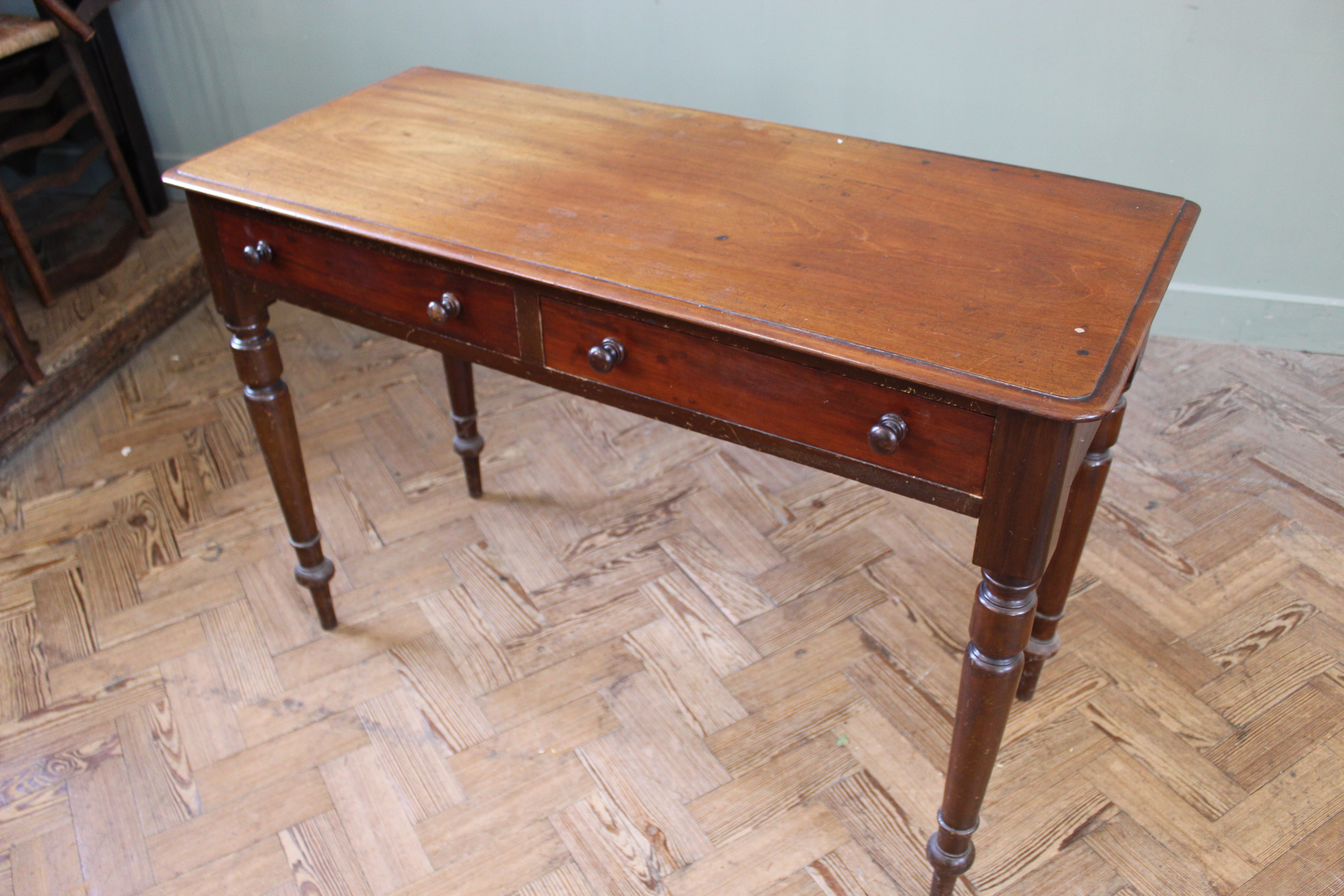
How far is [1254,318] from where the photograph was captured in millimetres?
2617

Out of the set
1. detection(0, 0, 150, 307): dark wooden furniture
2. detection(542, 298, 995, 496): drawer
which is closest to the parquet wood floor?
detection(0, 0, 150, 307): dark wooden furniture

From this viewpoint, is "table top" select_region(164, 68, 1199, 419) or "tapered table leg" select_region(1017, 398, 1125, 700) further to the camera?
"tapered table leg" select_region(1017, 398, 1125, 700)

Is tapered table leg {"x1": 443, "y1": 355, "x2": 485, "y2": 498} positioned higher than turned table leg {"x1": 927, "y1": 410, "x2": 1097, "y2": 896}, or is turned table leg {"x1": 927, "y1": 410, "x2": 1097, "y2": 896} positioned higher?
turned table leg {"x1": 927, "y1": 410, "x2": 1097, "y2": 896}

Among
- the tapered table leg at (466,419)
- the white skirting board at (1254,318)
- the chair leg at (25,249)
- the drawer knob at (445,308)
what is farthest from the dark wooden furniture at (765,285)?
the white skirting board at (1254,318)

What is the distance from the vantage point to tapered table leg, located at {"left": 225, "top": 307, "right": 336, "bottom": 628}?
1543mm

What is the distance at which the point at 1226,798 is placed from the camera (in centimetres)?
158

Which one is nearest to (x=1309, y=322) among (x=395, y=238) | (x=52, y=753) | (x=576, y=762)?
(x=576, y=762)

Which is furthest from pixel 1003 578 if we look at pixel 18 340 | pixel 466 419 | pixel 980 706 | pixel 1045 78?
pixel 18 340

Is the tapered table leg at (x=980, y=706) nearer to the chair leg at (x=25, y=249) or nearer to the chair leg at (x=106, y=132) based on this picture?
the chair leg at (x=25, y=249)

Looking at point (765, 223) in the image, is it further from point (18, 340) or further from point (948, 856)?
point (18, 340)

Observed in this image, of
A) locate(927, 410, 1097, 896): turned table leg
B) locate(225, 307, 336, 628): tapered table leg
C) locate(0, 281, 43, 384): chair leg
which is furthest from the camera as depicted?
locate(0, 281, 43, 384): chair leg

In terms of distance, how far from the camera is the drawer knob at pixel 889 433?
1064 millimetres

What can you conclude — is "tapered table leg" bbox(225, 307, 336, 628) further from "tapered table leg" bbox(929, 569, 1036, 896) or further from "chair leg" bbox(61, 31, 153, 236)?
"chair leg" bbox(61, 31, 153, 236)

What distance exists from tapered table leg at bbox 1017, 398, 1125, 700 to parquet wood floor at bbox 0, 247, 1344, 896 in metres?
0.14
